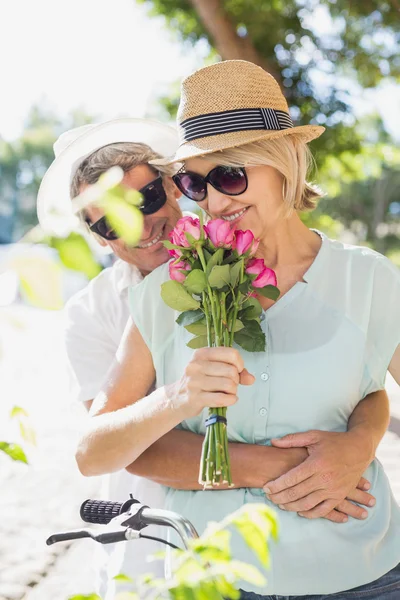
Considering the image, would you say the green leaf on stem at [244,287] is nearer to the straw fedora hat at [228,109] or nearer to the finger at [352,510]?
the straw fedora hat at [228,109]

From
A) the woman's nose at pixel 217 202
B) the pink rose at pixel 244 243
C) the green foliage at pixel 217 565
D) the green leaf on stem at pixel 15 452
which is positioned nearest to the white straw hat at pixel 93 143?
the woman's nose at pixel 217 202

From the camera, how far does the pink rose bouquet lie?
6.53 ft

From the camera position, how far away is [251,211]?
2.33 meters

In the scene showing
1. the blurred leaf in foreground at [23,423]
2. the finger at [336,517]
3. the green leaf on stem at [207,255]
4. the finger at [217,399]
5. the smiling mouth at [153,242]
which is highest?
the smiling mouth at [153,242]

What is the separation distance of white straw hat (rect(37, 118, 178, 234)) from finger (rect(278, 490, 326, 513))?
1.49 meters

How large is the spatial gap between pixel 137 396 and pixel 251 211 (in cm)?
67

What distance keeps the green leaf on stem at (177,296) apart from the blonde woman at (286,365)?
0.74 feet

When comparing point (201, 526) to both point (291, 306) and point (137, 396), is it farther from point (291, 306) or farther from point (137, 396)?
point (291, 306)

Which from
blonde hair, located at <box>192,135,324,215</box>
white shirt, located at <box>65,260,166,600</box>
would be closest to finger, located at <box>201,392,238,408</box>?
blonde hair, located at <box>192,135,324,215</box>

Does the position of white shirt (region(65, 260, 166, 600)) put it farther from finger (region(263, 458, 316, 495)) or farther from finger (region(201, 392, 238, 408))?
finger (region(201, 392, 238, 408))

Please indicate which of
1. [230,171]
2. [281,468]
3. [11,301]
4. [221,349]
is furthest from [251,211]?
[11,301]

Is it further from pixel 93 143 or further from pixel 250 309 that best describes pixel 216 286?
pixel 93 143

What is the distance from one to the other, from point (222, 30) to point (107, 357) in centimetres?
655

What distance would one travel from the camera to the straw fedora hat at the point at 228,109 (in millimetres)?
2332
